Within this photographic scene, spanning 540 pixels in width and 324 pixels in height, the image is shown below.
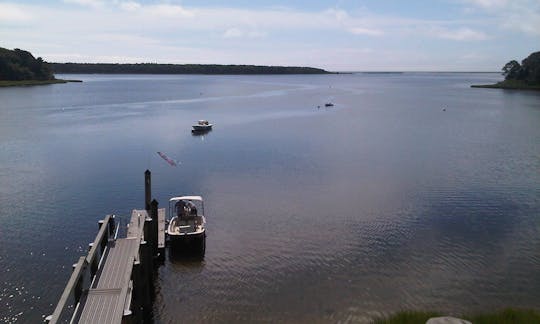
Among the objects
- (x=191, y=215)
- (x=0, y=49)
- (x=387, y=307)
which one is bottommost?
(x=387, y=307)

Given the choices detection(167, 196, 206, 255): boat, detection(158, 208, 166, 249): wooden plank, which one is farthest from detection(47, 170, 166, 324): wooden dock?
detection(167, 196, 206, 255): boat

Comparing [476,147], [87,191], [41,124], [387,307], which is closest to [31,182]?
[87,191]

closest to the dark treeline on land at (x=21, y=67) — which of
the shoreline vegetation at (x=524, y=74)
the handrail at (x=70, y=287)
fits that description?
the handrail at (x=70, y=287)

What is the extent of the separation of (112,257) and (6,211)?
16.7m

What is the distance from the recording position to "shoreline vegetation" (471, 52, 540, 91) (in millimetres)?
174125

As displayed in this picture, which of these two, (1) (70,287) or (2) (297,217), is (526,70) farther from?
(1) (70,287)

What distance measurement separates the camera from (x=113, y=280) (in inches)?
752

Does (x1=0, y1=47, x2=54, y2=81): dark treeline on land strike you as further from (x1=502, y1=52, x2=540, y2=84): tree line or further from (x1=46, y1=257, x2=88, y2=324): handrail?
(x1=502, y1=52, x2=540, y2=84): tree line

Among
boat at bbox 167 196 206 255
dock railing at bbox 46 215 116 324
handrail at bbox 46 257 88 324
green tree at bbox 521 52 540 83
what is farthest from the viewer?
green tree at bbox 521 52 540 83

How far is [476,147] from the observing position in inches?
2494

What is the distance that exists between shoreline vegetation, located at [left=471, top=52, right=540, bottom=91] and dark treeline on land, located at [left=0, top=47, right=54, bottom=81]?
638 ft

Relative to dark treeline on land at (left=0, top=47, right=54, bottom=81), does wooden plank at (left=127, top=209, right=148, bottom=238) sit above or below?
below

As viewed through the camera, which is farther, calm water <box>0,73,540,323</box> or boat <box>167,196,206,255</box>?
boat <box>167,196,206,255</box>

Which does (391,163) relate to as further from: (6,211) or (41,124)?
(41,124)
